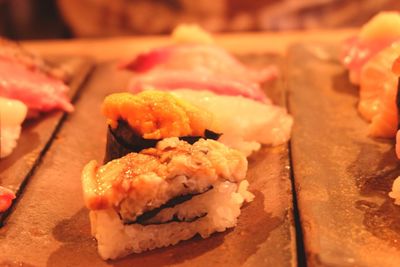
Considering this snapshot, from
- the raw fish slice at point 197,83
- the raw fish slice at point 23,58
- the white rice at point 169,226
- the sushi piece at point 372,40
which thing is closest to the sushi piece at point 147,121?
the white rice at point 169,226

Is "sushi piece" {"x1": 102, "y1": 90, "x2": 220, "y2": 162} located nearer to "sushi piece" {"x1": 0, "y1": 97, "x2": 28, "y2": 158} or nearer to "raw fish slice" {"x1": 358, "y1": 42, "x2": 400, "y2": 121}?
"sushi piece" {"x1": 0, "y1": 97, "x2": 28, "y2": 158}

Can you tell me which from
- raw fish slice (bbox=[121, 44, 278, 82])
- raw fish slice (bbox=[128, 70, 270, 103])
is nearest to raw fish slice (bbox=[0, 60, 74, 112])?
raw fish slice (bbox=[128, 70, 270, 103])

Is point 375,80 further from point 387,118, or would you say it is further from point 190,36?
point 190,36

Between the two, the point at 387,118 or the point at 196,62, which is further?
the point at 196,62

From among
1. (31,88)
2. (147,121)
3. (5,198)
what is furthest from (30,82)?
(147,121)

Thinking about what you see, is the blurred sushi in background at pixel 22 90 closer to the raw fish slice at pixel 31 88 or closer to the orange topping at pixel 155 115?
the raw fish slice at pixel 31 88

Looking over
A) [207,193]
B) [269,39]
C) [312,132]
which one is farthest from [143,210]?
[269,39]
